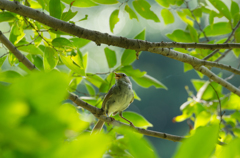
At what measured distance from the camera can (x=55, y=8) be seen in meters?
0.99

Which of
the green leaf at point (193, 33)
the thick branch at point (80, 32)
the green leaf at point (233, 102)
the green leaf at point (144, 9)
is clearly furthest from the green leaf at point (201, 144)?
the green leaf at point (233, 102)

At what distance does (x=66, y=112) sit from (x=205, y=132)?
13cm

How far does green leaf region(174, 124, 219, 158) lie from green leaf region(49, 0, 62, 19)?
35.7 inches

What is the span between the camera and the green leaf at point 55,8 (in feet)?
3.16

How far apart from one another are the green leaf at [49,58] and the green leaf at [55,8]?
185mm

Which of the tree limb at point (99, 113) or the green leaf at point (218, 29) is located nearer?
the tree limb at point (99, 113)

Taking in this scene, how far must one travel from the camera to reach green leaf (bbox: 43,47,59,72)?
1090mm

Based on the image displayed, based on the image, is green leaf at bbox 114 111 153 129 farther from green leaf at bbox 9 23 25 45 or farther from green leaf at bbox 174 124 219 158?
green leaf at bbox 174 124 219 158

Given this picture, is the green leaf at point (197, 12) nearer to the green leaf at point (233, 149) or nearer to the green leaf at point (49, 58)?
the green leaf at point (49, 58)

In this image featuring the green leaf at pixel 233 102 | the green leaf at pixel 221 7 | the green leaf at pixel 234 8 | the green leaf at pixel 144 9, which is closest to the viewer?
the green leaf at pixel 144 9

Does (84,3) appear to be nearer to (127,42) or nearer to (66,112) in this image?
(127,42)

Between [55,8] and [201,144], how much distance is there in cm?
94

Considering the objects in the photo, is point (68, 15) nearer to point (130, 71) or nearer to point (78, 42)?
point (78, 42)

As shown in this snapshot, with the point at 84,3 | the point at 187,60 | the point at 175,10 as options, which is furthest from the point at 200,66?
the point at 84,3
